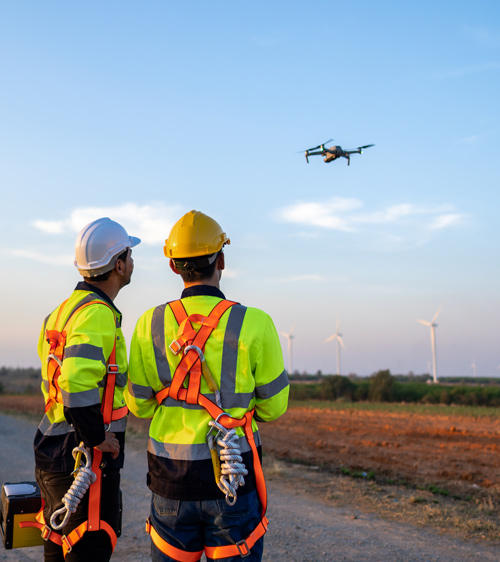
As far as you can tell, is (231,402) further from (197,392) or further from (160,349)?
(160,349)

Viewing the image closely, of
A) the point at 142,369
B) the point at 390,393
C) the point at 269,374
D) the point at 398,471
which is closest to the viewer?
the point at 269,374

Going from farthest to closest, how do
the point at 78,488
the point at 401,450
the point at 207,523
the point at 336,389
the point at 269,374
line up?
the point at 336,389, the point at 401,450, the point at 78,488, the point at 269,374, the point at 207,523

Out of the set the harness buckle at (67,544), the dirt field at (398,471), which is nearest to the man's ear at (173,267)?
the harness buckle at (67,544)

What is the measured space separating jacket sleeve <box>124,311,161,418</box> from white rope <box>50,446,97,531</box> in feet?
1.75

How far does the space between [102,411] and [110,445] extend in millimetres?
217

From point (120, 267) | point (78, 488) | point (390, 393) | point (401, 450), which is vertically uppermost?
point (120, 267)

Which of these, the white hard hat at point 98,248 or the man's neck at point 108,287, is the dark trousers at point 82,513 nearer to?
the man's neck at point 108,287

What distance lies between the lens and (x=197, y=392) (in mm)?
2812

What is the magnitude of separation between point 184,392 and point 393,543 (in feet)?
16.7

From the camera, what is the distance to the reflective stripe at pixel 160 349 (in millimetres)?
2936

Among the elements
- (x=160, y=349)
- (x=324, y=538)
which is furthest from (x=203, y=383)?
(x=324, y=538)

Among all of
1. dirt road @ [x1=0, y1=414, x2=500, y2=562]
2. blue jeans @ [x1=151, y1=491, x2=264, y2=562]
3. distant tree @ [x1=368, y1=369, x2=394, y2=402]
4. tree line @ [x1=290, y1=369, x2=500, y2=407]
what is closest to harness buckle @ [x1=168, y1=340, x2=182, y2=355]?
blue jeans @ [x1=151, y1=491, x2=264, y2=562]

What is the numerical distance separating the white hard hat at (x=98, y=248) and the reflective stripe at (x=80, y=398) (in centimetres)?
93

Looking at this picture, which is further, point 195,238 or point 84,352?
point 84,352
